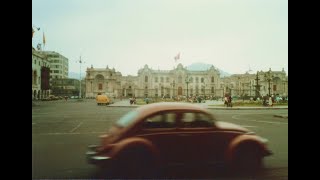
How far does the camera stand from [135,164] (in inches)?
163

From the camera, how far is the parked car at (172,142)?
157 inches

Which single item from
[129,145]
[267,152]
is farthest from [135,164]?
[267,152]

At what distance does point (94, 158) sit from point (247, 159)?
192 cm

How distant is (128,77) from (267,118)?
2387mm

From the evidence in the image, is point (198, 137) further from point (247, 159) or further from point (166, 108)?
point (247, 159)

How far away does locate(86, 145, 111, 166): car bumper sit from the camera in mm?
4047

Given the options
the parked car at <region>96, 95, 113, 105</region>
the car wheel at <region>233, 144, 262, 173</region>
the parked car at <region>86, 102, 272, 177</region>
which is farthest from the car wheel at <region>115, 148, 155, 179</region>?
the parked car at <region>96, 95, 113, 105</region>

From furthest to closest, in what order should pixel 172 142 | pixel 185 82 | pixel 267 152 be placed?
pixel 185 82 → pixel 267 152 → pixel 172 142

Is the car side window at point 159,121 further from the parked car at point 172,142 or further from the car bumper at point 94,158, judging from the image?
the car bumper at point 94,158

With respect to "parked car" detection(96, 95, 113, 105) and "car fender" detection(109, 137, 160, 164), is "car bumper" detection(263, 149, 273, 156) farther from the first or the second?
"parked car" detection(96, 95, 113, 105)
